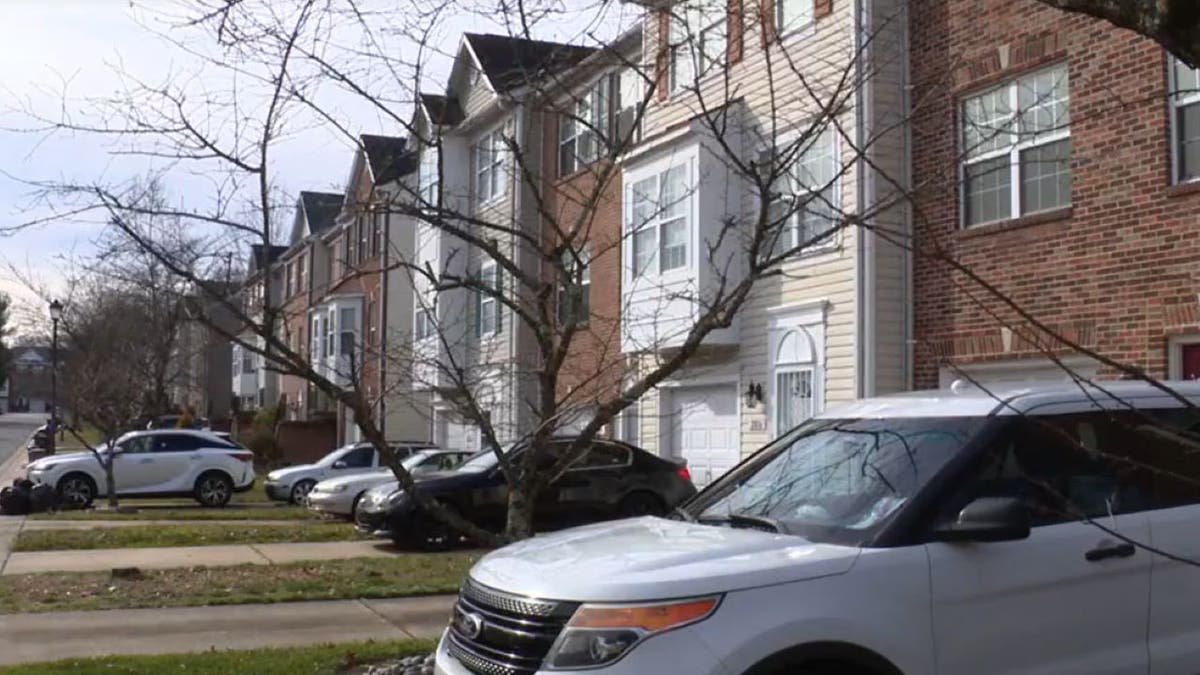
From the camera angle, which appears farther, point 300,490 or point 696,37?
point 300,490

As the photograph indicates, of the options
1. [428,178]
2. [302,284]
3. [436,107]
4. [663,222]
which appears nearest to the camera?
[436,107]

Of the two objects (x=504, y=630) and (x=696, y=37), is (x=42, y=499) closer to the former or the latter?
(x=696, y=37)

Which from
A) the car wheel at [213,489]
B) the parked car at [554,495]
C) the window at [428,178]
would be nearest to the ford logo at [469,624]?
the window at [428,178]

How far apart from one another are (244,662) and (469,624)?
350 cm

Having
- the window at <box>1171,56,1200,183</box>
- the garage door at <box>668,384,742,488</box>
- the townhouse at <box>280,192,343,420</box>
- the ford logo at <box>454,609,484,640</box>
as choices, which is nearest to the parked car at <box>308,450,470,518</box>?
the garage door at <box>668,384,742,488</box>

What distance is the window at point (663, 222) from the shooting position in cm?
1827

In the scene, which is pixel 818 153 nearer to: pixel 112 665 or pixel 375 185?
pixel 375 185

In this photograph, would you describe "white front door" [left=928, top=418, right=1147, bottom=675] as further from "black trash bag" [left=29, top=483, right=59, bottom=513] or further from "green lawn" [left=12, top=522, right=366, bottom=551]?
"black trash bag" [left=29, top=483, right=59, bottom=513]

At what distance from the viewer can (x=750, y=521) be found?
5379 mm

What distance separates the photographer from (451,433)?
31.3 m

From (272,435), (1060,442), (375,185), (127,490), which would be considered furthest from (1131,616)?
(272,435)

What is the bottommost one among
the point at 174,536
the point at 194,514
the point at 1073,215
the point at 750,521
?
the point at 194,514

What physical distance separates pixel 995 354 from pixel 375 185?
7.95 meters

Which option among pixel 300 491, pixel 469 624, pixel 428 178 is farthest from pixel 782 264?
pixel 300 491
